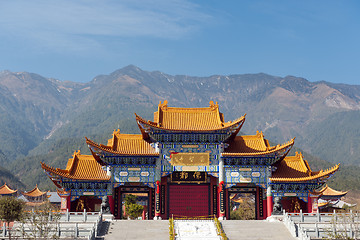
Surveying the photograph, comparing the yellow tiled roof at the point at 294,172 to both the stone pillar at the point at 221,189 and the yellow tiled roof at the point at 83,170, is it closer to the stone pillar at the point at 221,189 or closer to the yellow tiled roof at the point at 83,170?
the stone pillar at the point at 221,189

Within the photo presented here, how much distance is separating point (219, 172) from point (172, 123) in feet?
18.5

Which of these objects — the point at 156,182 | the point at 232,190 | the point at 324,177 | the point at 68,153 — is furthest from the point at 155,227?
the point at 68,153

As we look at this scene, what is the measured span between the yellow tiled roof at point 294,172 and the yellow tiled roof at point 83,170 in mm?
13656

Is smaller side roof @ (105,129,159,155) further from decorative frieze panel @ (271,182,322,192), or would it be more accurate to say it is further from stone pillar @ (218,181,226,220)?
decorative frieze panel @ (271,182,322,192)

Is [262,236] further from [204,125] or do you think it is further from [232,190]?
[204,125]

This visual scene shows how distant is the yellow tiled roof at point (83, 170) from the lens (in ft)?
127

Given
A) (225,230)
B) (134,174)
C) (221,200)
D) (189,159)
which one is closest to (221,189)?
(221,200)

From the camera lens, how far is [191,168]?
130 ft

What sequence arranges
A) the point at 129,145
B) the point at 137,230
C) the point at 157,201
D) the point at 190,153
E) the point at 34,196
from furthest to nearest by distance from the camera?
the point at 34,196
the point at 129,145
the point at 190,153
the point at 157,201
the point at 137,230

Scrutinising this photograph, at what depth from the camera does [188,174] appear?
40.3m

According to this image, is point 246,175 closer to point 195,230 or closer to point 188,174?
point 188,174

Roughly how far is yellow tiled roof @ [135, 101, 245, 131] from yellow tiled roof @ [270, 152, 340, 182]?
5.28 m

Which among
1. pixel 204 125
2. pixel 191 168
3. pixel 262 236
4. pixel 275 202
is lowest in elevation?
pixel 262 236

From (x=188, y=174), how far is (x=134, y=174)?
14.4 ft
